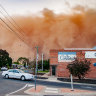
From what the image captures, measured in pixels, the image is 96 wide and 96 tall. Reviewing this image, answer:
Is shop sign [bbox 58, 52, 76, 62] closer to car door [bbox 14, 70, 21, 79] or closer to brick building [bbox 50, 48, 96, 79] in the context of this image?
brick building [bbox 50, 48, 96, 79]

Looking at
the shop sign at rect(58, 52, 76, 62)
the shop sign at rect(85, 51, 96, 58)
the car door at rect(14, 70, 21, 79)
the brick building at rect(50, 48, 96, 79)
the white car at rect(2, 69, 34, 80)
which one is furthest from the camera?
the shop sign at rect(58, 52, 76, 62)

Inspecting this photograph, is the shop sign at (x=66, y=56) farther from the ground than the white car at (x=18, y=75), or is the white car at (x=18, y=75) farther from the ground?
the shop sign at (x=66, y=56)

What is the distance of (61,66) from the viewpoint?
3072 cm

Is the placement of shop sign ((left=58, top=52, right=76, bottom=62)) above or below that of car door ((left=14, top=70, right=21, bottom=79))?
above

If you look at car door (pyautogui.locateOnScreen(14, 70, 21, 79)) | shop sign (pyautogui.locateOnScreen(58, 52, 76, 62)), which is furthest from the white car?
shop sign (pyautogui.locateOnScreen(58, 52, 76, 62))

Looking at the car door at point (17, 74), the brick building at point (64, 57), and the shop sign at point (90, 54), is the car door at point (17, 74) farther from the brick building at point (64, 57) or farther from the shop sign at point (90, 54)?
the shop sign at point (90, 54)

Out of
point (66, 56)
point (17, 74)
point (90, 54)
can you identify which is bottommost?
point (17, 74)

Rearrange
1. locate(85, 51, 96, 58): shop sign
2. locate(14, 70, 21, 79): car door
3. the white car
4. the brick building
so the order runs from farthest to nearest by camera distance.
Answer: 1. the brick building
2. locate(85, 51, 96, 58): shop sign
3. locate(14, 70, 21, 79): car door
4. the white car

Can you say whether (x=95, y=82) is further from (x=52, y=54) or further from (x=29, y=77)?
(x=52, y=54)

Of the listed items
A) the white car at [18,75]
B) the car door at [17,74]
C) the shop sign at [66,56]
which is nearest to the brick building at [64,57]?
the shop sign at [66,56]

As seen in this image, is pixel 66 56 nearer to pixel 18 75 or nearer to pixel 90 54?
pixel 90 54

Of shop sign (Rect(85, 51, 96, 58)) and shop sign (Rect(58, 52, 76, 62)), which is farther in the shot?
shop sign (Rect(58, 52, 76, 62))

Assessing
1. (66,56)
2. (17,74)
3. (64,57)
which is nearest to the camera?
(17,74)

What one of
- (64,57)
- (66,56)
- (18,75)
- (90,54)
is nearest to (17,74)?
(18,75)
